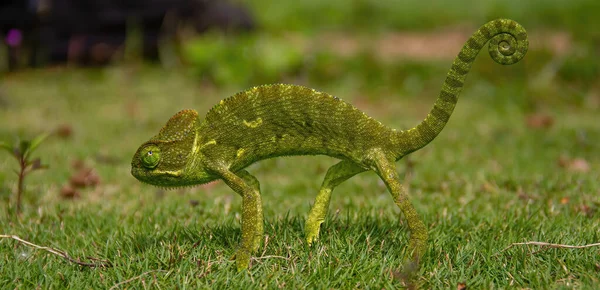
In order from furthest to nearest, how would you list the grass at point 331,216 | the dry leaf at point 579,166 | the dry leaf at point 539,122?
the dry leaf at point 539,122 → the dry leaf at point 579,166 → the grass at point 331,216

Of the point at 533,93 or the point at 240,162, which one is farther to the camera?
the point at 533,93

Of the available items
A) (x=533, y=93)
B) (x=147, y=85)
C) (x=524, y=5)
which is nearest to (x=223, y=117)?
(x=533, y=93)

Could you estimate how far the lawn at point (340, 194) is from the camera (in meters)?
3.23

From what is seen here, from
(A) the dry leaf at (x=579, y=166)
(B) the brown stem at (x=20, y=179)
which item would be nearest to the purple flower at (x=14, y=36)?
(B) the brown stem at (x=20, y=179)

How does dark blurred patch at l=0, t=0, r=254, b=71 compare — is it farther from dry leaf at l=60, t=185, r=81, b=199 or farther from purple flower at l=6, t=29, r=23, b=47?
dry leaf at l=60, t=185, r=81, b=199

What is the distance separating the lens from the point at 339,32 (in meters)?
14.0

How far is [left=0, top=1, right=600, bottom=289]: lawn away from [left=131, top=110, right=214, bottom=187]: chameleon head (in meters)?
0.42

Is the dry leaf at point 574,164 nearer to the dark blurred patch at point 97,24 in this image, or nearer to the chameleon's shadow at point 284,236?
the chameleon's shadow at point 284,236

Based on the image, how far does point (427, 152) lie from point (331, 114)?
4.30m

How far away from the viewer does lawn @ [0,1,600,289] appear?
3230 millimetres

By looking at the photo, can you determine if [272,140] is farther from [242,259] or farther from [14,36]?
[14,36]

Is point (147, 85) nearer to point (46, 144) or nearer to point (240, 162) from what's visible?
point (46, 144)

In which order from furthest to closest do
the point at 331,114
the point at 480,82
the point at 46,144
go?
the point at 480,82 < the point at 46,144 < the point at 331,114

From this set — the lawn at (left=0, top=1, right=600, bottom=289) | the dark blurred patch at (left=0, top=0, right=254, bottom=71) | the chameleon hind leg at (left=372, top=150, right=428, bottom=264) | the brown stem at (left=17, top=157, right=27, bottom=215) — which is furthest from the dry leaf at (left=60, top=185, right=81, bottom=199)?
the dark blurred patch at (left=0, top=0, right=254, bottom=71)
